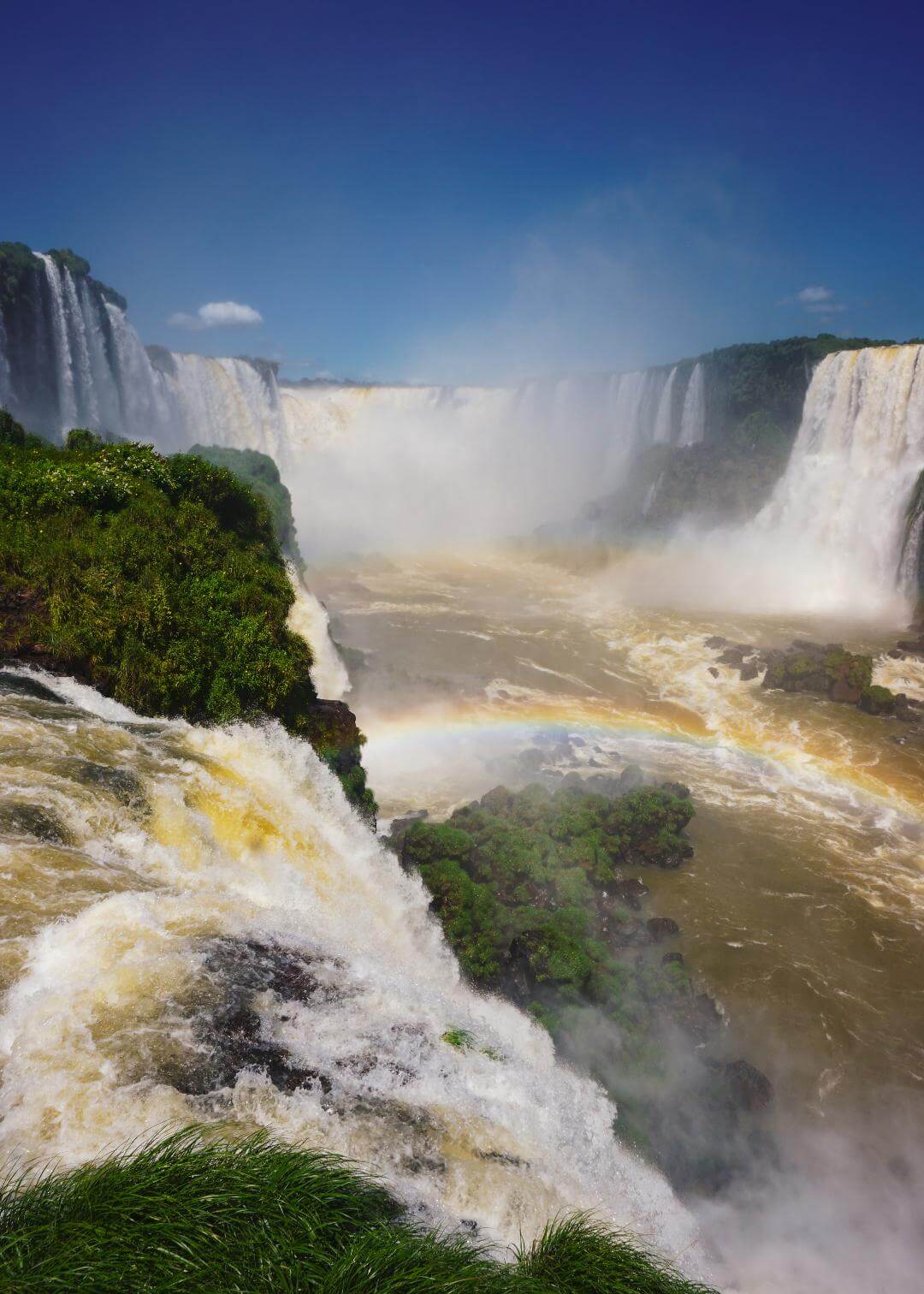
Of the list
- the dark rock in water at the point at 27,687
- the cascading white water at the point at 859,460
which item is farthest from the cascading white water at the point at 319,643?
the cascading white water at the point at 859,460

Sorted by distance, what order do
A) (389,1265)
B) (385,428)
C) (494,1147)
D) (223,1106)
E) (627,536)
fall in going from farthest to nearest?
(385,428), (627,536), (494,1147), (223,1106), (389,1265)

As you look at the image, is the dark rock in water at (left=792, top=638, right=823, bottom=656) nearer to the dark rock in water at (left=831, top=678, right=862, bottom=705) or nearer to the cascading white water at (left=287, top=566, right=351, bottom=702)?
the dark rock in water at (left=831, top=678, right=862, bottom=705)

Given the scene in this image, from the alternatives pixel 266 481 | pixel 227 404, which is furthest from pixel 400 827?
pixel 227 404

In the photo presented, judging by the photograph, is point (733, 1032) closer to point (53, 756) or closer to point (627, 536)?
point (53, 756)

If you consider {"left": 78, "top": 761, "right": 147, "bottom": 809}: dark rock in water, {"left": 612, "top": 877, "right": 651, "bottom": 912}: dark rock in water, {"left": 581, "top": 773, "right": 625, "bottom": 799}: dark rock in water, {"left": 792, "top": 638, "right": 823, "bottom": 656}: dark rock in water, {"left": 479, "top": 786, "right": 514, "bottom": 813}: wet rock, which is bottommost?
{"left": 612, "top": 877, "right": 651, "bottom": 912}: dark rock in water

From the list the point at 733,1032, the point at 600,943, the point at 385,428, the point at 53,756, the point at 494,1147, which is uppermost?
the point at 385,428

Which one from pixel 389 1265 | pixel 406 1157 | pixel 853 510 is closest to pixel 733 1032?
pixel 406 1157

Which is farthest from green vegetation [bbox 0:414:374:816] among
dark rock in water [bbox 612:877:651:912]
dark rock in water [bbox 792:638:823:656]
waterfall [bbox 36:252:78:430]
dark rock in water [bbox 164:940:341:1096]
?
waterfall [bbox 36:252:78:430]

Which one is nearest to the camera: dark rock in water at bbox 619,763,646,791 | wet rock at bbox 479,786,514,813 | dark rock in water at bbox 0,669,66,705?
dark rock in water at bbox 0,669,66,705
